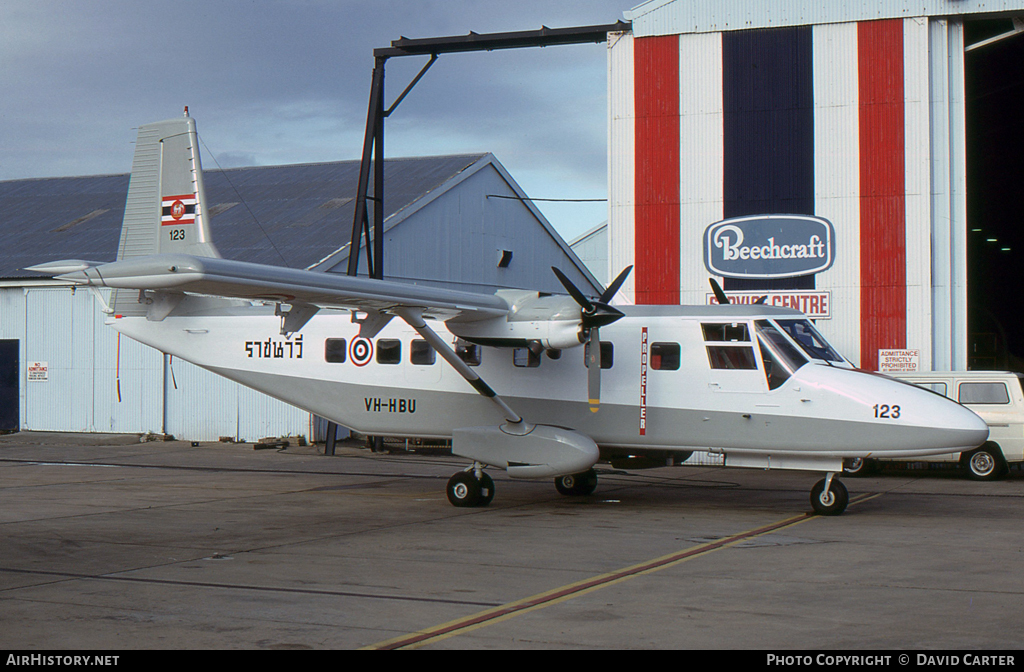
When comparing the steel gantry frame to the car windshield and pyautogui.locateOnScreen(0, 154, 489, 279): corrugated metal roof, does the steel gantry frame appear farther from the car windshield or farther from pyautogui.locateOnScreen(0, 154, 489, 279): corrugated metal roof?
the car windshield

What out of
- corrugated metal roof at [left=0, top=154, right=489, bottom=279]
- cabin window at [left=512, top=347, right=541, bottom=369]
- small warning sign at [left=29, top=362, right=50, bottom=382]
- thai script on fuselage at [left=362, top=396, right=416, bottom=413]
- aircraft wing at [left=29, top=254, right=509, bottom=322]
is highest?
corrugated metal roof at [left=0, top=154, right=489, bottom=279]

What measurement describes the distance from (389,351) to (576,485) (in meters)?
3.92

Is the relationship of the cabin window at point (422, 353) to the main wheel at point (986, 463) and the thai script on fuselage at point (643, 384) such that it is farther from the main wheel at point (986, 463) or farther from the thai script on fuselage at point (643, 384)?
the main wheel at point (986, 463)

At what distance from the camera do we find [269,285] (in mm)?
11539

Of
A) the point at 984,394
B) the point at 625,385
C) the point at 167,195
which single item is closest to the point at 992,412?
the point at 984,394

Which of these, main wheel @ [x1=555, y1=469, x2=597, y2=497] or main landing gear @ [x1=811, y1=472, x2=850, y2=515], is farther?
main wheel @ [x1=555, y1=469, x2=597, y2=497]

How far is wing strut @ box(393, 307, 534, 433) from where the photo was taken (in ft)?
44.3

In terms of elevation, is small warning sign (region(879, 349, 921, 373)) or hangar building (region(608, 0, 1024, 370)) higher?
hangar building (region(608, 0, 1024, 370))

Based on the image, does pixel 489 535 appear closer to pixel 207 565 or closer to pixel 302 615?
pixel 207 565

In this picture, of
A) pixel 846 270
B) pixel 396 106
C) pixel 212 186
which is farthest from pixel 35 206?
pixel 846 270

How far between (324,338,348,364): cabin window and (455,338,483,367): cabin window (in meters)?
2.08

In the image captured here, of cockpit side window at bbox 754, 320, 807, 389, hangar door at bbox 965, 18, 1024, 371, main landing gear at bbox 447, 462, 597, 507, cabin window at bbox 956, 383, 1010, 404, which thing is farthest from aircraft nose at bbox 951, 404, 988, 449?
hangar door at bbox 965, 18, 1024, 371

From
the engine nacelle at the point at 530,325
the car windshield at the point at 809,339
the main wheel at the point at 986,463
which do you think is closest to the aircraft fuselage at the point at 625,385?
the car windshield at the point at 809,339

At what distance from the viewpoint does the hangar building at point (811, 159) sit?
21094 millimetres
